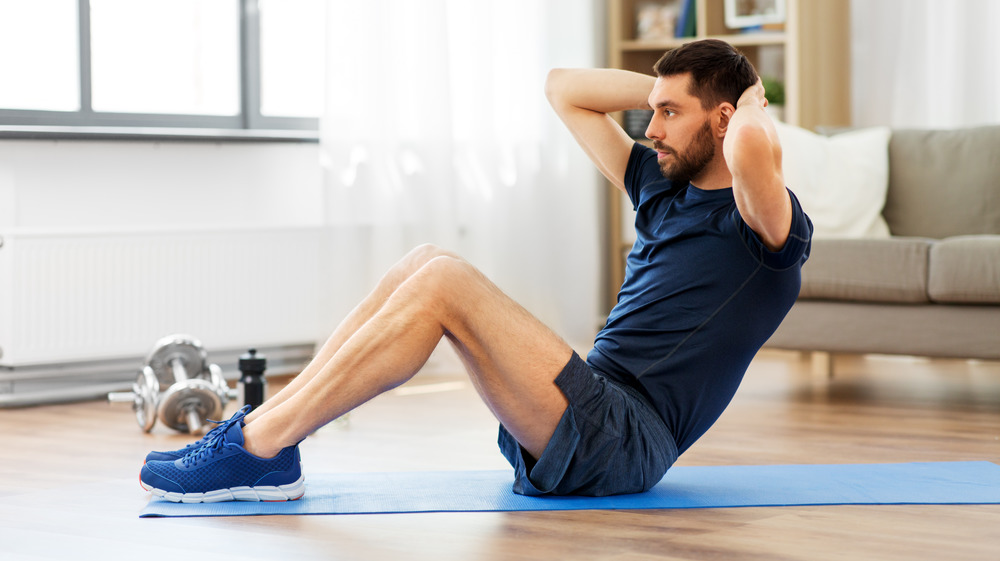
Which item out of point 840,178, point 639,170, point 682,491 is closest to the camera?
point 682,491

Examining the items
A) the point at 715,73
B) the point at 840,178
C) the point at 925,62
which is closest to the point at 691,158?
the point at 715,73

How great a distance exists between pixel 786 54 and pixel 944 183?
1006 millimetres

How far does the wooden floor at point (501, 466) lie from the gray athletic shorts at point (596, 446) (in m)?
0.08

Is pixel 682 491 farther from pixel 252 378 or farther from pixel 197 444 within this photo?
pixel 252 378

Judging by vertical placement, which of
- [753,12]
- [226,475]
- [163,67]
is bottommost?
[226,475]

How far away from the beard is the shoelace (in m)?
0.87

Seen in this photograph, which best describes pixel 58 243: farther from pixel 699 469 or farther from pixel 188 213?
pixel 699 469

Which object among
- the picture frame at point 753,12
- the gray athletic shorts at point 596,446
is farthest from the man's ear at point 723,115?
the picture frame at point 753,12

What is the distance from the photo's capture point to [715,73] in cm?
213

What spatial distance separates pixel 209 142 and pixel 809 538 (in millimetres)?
2900

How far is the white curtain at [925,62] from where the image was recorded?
15.6 feet

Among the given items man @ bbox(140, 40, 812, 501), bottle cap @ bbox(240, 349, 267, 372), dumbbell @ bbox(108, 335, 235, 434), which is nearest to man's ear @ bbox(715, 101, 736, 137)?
man @ bbox(140, 40, 812, 501)

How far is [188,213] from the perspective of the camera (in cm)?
419

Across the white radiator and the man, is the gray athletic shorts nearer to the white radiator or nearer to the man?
the man
